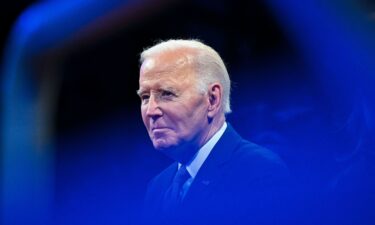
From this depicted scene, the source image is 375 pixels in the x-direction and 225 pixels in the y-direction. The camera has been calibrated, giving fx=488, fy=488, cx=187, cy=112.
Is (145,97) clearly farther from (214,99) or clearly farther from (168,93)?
(214,99)

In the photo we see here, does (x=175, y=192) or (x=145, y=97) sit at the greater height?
(x=145, y=97)

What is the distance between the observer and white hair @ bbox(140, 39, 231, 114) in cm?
115

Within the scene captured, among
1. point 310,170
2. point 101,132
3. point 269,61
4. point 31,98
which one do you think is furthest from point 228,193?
point 31,98

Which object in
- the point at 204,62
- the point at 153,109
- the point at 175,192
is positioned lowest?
the point at 175,192

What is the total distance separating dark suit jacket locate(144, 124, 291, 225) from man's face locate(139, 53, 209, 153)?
0.07 meters

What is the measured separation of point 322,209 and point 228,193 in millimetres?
220

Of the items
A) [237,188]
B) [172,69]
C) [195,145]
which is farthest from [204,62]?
[237,188]

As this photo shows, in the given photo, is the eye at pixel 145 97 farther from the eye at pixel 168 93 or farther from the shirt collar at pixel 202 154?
the shirt collar at pixel 202 154

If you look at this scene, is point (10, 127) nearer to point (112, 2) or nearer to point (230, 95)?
point (112, 2)

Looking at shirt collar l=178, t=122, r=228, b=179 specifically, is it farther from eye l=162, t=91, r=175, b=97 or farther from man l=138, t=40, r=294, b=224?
eye l=162, t=91, r=175, b=97

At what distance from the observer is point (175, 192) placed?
1146mm

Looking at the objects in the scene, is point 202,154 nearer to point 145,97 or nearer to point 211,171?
point 211,171

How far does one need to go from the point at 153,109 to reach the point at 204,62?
0.17 m

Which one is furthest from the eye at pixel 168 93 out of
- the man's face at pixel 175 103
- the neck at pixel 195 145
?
the neck at pixel 195 145
